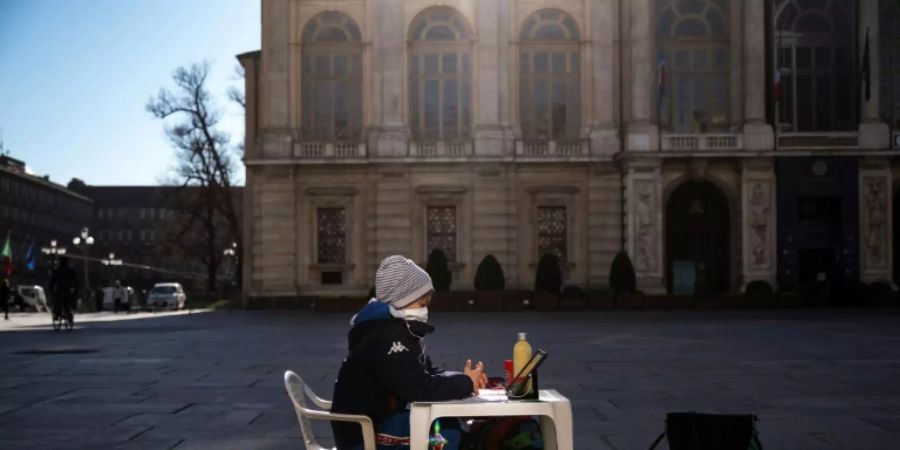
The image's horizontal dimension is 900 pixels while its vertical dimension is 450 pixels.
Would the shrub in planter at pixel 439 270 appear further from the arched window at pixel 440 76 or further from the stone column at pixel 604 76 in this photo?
the stone column at pixel 604 76

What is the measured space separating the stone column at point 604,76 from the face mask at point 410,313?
1705 inches

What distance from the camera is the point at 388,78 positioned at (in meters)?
49.4

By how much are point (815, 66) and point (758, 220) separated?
305 inches

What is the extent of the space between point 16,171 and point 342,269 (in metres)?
76.9

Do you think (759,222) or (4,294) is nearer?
(759,222)

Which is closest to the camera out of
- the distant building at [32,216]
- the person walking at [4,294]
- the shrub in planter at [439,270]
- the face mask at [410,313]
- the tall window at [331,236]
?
the face mask at [410,313]

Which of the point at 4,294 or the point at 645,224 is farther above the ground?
the point at 645,224

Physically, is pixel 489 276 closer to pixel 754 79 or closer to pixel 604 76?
pixel 604 76

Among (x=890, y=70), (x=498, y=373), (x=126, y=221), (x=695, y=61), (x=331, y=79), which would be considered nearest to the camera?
(x=498, y=373)

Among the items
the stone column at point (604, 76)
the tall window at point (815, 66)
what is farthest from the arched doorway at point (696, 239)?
the tall window at point (815, 66)

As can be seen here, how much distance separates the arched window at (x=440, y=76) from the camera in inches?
1976

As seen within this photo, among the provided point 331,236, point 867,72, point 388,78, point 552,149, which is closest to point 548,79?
point 552,149

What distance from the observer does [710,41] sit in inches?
1961

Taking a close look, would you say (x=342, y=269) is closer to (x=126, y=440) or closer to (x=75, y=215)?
(x=126, y=440)
